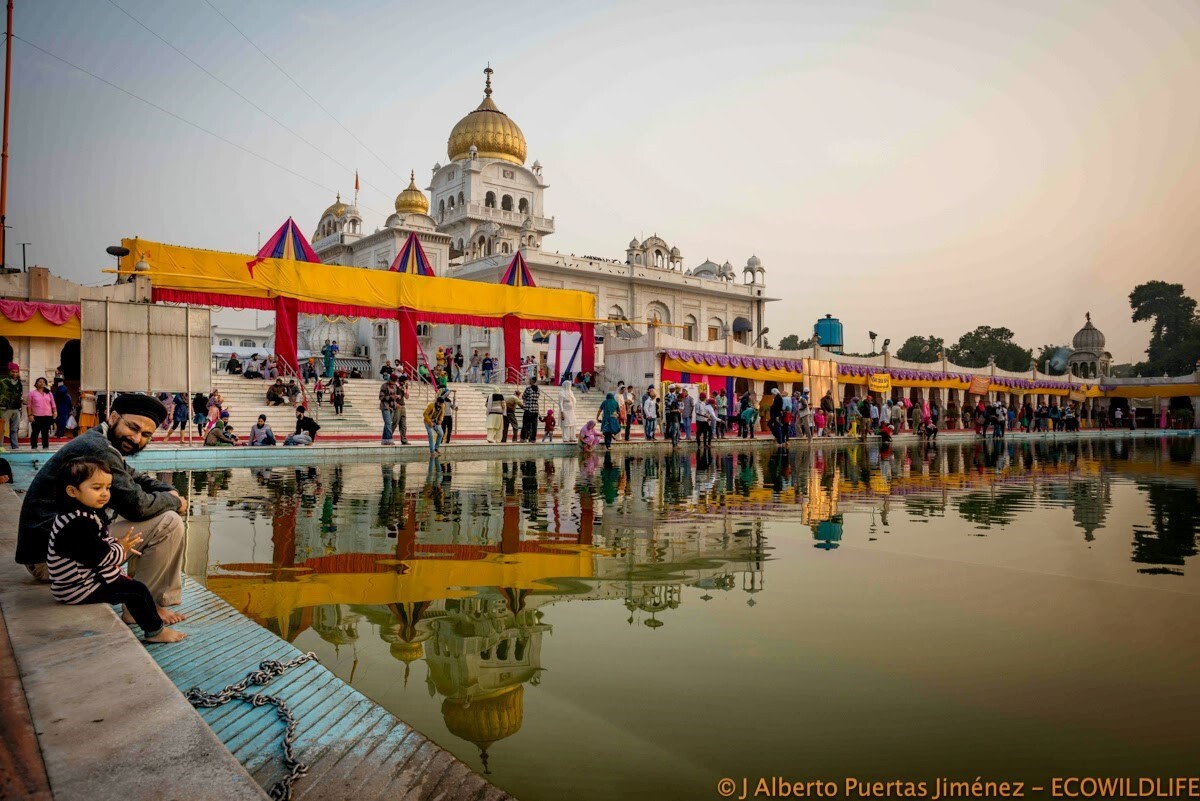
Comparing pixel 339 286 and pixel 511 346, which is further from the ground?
pixel 339 286

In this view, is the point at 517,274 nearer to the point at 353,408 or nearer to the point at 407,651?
the point at 353,408

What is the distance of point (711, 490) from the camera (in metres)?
9.72

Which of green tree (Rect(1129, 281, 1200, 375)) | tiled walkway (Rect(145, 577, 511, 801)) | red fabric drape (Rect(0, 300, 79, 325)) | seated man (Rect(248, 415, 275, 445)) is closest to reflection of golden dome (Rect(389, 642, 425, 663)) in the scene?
tiled walkway (Rect(145, 577, 511, 801))

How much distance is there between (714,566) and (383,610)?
206 cm

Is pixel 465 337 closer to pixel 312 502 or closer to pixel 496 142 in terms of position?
pixel 496 142

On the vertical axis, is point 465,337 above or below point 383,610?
above

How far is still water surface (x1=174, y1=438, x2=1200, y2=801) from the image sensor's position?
2.41 metres

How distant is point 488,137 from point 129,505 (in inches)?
1969

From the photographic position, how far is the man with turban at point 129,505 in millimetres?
3473

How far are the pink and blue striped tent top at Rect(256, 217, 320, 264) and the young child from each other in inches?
855

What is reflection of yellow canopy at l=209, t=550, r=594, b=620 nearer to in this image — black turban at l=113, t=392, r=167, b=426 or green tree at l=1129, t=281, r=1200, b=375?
black turban at l=113, t=392, r=167, b=426

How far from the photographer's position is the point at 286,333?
22969 mm

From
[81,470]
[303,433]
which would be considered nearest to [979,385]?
[303,433]

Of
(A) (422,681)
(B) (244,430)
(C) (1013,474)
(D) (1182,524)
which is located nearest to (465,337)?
(B) (244,430)
